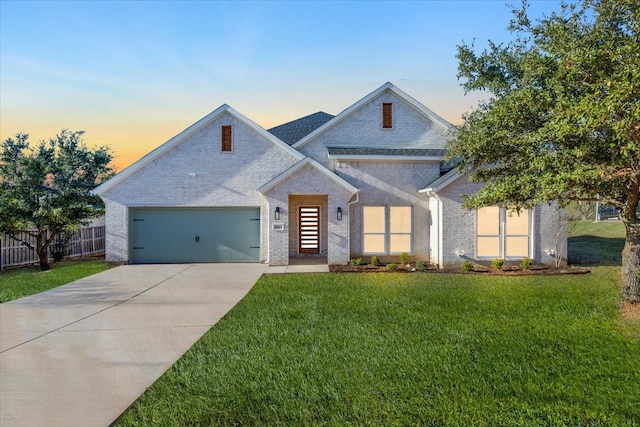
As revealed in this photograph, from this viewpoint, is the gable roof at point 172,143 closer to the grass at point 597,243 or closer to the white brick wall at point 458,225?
the white brick wall at point 458,225

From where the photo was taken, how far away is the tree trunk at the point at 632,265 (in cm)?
851

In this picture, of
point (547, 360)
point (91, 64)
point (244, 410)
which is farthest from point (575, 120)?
point (91, 64)

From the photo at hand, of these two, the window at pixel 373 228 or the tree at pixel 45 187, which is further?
the window at pixel 373 228

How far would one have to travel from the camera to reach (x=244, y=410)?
4195mm

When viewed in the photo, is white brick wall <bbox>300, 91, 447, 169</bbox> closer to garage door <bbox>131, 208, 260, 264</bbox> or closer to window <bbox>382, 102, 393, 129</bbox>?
window <bbox>382, 102, 393, 129</bbox>

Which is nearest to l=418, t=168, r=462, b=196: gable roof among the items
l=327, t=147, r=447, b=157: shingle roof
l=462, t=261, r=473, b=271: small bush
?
l=327, t=147, r=447, b=157: shingle roof

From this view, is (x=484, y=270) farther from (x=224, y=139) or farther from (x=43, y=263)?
(x=43, y=263)

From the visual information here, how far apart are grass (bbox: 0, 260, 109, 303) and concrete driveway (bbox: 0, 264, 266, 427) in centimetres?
63

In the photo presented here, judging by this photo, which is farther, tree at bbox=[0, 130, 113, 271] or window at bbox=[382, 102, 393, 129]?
window at bbox=[382, 102, 393, 129]

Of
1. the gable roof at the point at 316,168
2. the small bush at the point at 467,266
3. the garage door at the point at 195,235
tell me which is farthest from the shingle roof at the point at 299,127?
the small bush at the point at 467,266

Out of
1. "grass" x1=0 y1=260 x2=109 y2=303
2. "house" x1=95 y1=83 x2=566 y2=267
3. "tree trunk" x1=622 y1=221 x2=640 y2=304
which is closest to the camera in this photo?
"tree trunk" x1=622 y1=221 x2=640 y2=304

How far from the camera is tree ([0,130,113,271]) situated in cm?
1485

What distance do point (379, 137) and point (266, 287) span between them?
9390 mm

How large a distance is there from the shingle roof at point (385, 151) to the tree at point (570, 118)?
627 cm
